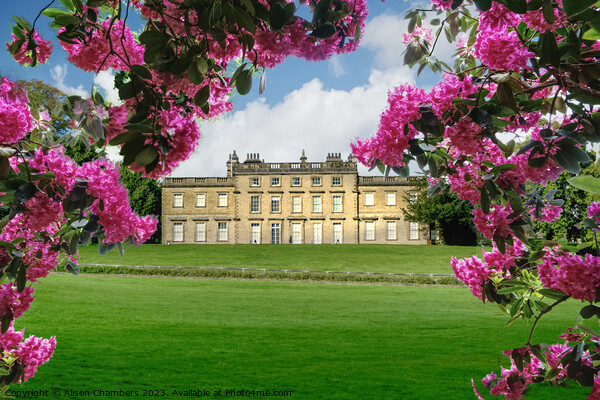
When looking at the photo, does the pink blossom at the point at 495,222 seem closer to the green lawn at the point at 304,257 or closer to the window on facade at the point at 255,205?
the green lawn at the point at 304,257

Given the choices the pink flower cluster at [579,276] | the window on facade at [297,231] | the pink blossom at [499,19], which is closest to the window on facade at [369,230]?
the window on facade at [297,231]

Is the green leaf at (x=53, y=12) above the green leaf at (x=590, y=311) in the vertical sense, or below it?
above

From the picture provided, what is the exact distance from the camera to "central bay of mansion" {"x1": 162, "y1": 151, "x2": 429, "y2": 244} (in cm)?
4294

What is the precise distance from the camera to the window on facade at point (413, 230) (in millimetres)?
42938

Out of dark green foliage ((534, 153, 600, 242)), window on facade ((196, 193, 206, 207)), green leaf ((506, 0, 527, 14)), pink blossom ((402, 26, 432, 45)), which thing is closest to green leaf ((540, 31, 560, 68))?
green leaf ((506, 0, 527, 14))

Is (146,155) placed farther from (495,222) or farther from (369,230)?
(369,230)

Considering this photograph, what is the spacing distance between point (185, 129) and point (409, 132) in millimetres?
924

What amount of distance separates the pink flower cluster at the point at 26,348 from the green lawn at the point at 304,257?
2523cm

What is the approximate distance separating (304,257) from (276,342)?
23.6m

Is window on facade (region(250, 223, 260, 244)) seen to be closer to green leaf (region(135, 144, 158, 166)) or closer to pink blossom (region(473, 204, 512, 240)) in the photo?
pink blossom (region(473, 204, 512, 240))

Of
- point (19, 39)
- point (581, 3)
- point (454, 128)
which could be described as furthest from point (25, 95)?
point (581, 3)

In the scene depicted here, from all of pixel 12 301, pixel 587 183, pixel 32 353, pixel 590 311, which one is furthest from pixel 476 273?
pixel 32 353

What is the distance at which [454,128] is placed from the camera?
2.05m

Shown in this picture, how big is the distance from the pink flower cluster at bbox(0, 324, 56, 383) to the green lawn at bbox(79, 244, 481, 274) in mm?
25232
